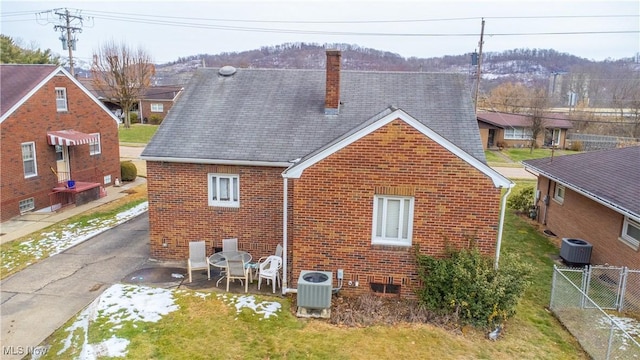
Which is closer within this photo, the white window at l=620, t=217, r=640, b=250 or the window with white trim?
the white window at l=620, t=217, r=640, b=250

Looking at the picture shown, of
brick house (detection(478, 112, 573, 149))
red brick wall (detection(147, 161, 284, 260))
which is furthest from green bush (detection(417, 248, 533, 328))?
brick house (detection(478, 112, 573, 149))

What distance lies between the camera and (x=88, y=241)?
14602 mm

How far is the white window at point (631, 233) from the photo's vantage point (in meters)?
11.4

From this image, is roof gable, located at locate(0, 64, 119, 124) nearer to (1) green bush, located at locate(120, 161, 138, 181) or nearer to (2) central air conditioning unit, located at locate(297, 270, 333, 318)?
(1) green bush, located at locate(120, 161, 138, 181)

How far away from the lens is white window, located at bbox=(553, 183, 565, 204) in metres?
16.6

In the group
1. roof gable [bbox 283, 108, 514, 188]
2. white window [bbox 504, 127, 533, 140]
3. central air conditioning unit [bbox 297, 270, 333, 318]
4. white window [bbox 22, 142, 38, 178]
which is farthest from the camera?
white window [bbox 504, 127, 533, 140]

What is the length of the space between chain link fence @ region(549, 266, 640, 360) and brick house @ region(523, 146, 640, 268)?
890mm

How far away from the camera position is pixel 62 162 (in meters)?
20.1

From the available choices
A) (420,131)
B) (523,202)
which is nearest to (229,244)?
(420,131)

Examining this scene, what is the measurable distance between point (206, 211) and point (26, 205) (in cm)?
1052

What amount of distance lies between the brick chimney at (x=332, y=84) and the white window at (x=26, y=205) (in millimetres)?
13565

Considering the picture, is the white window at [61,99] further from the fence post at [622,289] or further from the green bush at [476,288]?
the fence post at [622,289]

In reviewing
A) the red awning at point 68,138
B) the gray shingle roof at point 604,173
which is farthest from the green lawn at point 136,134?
the gray shingle roof at point 604,173

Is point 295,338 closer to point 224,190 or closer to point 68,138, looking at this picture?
point 224,190
